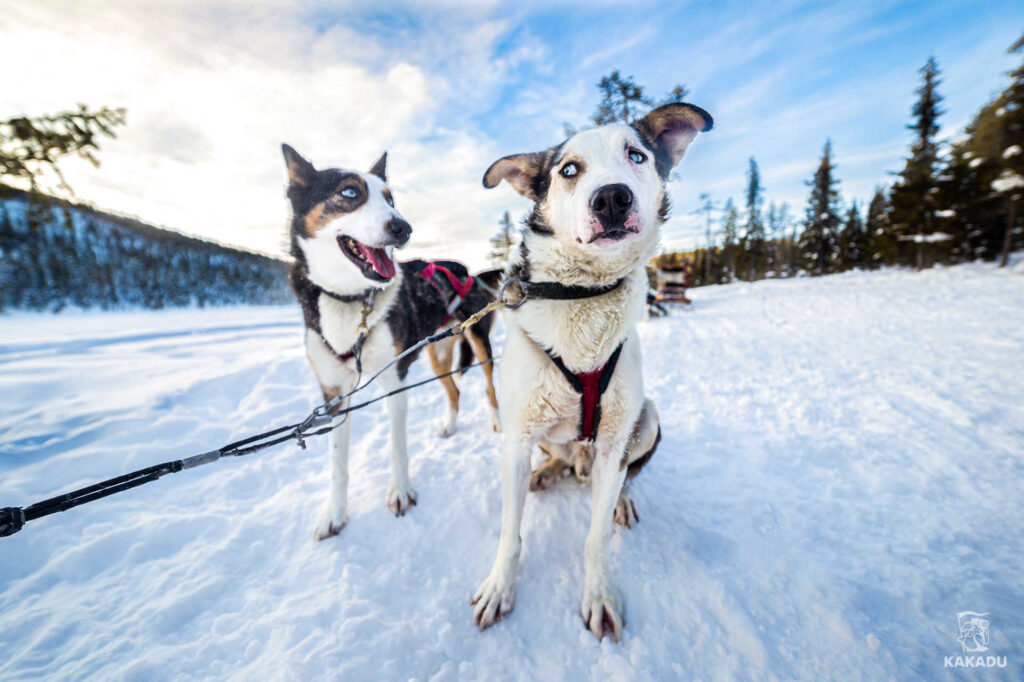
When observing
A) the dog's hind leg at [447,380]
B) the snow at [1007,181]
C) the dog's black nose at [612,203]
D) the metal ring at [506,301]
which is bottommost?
the dog's hind leg at [447,380]

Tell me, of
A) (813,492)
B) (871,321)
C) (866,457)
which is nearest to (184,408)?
(813,492)

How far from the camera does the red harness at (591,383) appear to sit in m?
1.79

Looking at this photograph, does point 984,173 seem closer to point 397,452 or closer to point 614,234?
point 614,234

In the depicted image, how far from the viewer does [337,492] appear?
2.41m

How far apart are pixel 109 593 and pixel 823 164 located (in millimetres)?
44485

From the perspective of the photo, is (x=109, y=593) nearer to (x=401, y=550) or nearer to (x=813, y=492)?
(x=401, y=550)

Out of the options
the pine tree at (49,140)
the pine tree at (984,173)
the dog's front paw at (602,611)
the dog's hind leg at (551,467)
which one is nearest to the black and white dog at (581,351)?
the dog's front paw at (602,611)

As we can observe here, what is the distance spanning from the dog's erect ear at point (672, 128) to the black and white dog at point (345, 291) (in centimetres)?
176

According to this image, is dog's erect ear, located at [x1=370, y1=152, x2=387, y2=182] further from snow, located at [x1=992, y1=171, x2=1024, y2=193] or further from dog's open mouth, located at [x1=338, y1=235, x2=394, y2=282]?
snow, located at [x1=992, y1=171, x2=1024, y2=193]

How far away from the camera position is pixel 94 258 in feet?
84.1

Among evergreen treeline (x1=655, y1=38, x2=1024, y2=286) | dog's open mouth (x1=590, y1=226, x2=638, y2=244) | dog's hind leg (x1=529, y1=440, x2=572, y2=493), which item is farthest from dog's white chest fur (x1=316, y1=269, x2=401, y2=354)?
evergreen treeline (x1=655, y1=38, x2=1024, y2=286)

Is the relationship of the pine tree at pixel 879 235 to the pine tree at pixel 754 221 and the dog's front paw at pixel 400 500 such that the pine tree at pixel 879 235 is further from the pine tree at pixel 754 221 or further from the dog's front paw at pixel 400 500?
the dog's front paw at pixel 400 500

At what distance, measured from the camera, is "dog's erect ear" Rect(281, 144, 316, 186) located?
107 inches

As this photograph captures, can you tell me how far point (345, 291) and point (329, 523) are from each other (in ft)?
5.22
